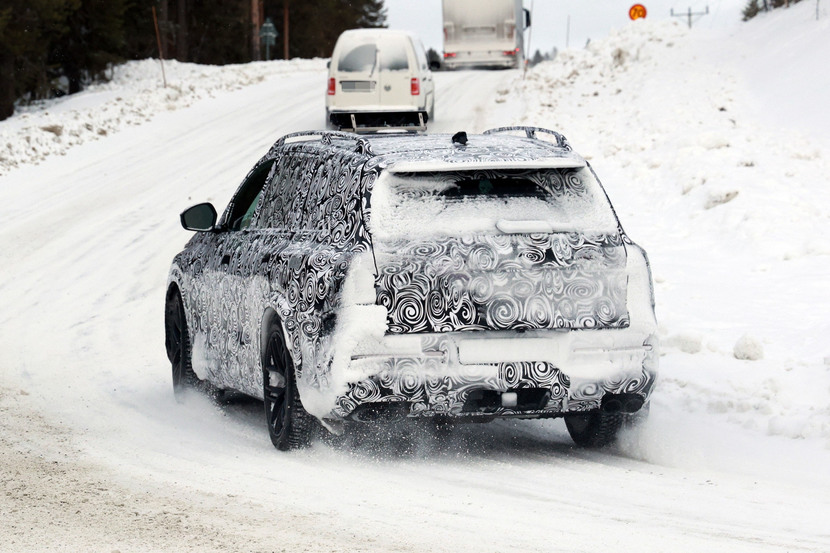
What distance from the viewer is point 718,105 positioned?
74.3ft

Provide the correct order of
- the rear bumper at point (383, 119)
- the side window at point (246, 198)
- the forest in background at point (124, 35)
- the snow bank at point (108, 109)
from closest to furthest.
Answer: the side window at point (246, 198) → the snow bank at point (108, 109) → the rear bumper at point (383, 119) → the forest in background at point (124, 35)

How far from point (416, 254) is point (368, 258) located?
0.76ft

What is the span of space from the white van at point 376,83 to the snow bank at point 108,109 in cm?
517

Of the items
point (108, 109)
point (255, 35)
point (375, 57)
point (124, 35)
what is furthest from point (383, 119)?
point (255, 35)

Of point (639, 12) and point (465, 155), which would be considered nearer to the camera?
point (465, 155)

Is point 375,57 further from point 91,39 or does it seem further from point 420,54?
point 91,39

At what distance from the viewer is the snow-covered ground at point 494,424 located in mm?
5371

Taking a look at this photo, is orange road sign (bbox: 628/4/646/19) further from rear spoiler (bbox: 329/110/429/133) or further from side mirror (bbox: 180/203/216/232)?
side mirror (bbox: 180/203/216/232)

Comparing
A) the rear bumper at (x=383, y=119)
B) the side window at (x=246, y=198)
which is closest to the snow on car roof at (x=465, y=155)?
the side window at (x=246, y=198)

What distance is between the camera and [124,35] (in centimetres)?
4794

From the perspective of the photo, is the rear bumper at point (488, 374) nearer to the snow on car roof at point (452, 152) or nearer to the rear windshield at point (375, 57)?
the snow on car roof at point (452, 152)

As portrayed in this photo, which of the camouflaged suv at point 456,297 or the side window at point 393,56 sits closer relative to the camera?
the camouflaged suv at point 456,297

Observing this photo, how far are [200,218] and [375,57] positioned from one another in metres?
17.1

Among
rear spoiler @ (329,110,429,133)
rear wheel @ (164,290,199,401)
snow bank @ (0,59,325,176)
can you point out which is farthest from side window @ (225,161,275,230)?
rear spoiler @ (329,110,429,133)
